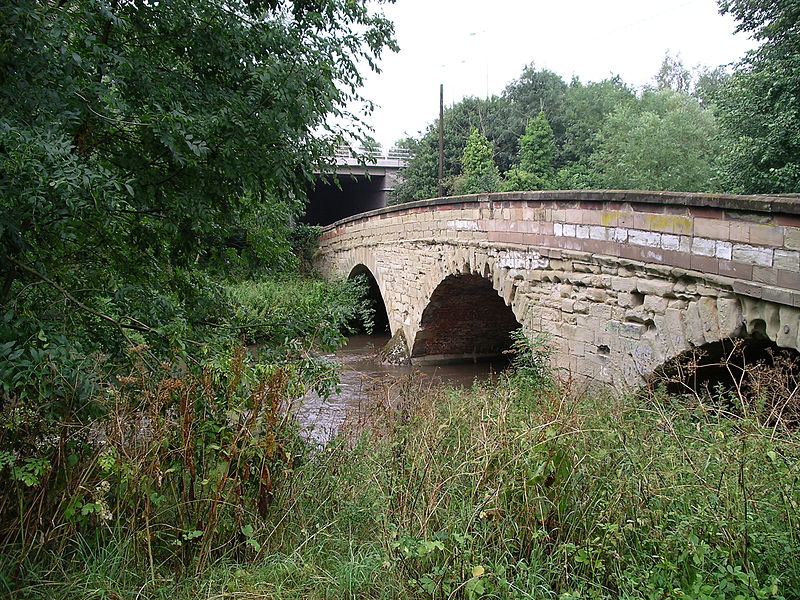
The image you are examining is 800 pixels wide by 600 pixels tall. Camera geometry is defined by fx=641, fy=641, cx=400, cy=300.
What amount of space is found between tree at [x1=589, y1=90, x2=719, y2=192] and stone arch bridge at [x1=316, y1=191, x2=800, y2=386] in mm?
12892

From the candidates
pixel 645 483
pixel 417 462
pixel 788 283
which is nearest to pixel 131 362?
pixel 417 462

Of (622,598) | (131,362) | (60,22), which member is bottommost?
(622,598)

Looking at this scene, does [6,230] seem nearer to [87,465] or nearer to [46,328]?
[46,328]

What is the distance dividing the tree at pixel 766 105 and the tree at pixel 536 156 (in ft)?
34.8

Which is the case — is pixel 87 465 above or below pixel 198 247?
below

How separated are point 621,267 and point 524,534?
12.2 feet

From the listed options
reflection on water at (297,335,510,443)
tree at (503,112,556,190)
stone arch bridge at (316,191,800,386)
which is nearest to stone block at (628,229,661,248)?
stone arch bridge at (316,191,800,386)

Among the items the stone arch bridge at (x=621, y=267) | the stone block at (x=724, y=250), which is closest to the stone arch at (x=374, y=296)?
the stone arch bridge at (x=621, y=267)

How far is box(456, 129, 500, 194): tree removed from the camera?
2400 centimetres

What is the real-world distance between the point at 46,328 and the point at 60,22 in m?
1.30

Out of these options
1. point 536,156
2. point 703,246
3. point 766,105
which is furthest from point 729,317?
point 536,156

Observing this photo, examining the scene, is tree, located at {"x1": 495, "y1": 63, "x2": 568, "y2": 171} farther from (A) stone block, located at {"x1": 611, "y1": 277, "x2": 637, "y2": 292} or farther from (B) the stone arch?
(A) stone block, located at {"x1": 611, "y1": 277, "x2": 637, "y2": 292}

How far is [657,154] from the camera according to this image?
71.6ft

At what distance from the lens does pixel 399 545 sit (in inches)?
99.8
